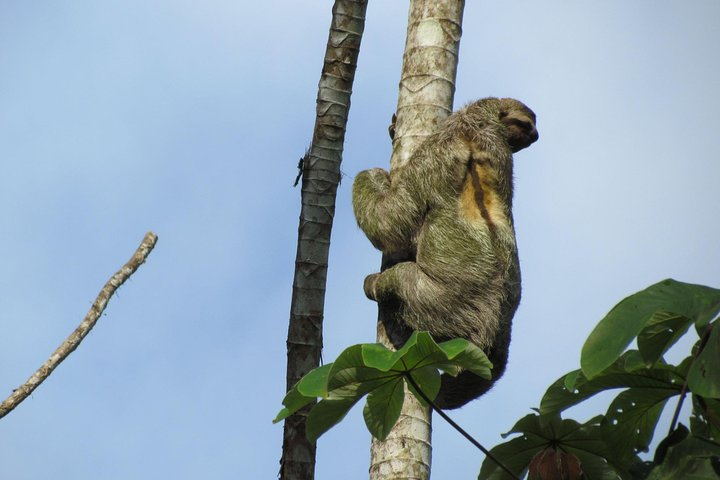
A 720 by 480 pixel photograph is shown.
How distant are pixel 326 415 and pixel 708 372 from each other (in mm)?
1609

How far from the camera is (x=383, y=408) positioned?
3768 mm

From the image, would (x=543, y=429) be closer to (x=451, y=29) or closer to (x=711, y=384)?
(x=711, y=384)

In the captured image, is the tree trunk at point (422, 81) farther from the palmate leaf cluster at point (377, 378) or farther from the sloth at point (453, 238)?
the palmate leaf cluster at point (377, 378)

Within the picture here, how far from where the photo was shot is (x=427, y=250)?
688cm

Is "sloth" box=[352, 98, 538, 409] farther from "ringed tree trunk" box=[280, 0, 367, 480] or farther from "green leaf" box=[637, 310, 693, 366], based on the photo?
"green leaf" box=[637, 310, 693, 366]

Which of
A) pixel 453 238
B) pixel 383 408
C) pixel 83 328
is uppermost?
pixel 453 238

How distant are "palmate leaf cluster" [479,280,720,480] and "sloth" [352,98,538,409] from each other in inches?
103

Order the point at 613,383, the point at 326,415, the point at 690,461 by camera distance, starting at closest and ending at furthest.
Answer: the point at 690,461 < the point at 613,383 < the point at 326,415

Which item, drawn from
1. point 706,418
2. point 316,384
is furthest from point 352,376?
point 706,418

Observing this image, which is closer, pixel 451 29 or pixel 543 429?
pixel 543 429

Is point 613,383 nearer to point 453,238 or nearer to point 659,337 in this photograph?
point 659,337

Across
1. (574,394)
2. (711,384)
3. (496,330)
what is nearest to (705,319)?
(711,384)

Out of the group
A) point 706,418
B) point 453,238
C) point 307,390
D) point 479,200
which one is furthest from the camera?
point 479,200

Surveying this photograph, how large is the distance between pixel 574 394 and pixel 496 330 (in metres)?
3.18
